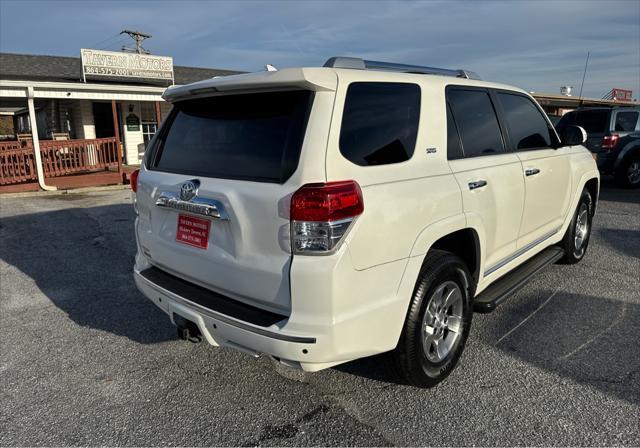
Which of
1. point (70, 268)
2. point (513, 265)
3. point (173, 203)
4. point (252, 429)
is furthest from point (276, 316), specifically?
point (70, 268)

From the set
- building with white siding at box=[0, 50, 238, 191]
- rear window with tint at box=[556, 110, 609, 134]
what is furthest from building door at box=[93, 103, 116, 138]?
rear window with tint at box=[556, 110, 609, 134]

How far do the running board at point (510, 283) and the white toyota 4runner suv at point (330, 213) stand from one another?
0.03 meters

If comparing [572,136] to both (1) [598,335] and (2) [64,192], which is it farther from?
(2) [64,192]

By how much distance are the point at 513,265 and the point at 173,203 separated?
271cm

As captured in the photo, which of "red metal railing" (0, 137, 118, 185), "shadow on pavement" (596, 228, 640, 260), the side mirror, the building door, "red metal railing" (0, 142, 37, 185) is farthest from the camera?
the building door

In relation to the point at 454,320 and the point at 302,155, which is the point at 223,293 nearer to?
the point at 302,155

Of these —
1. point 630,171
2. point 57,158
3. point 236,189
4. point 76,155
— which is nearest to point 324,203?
point 236,189

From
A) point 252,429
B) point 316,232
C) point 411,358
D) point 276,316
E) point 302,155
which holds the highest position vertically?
point 302,155

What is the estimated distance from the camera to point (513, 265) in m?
3.82

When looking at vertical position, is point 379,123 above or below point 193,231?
above

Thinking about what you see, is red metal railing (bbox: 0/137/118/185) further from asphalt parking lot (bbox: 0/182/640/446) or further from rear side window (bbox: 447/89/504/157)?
rear side window (bbox: 447/89/504/157)

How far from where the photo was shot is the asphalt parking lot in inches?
99.0

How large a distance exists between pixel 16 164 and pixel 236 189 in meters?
12.7

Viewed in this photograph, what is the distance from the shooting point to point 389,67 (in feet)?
9.64
